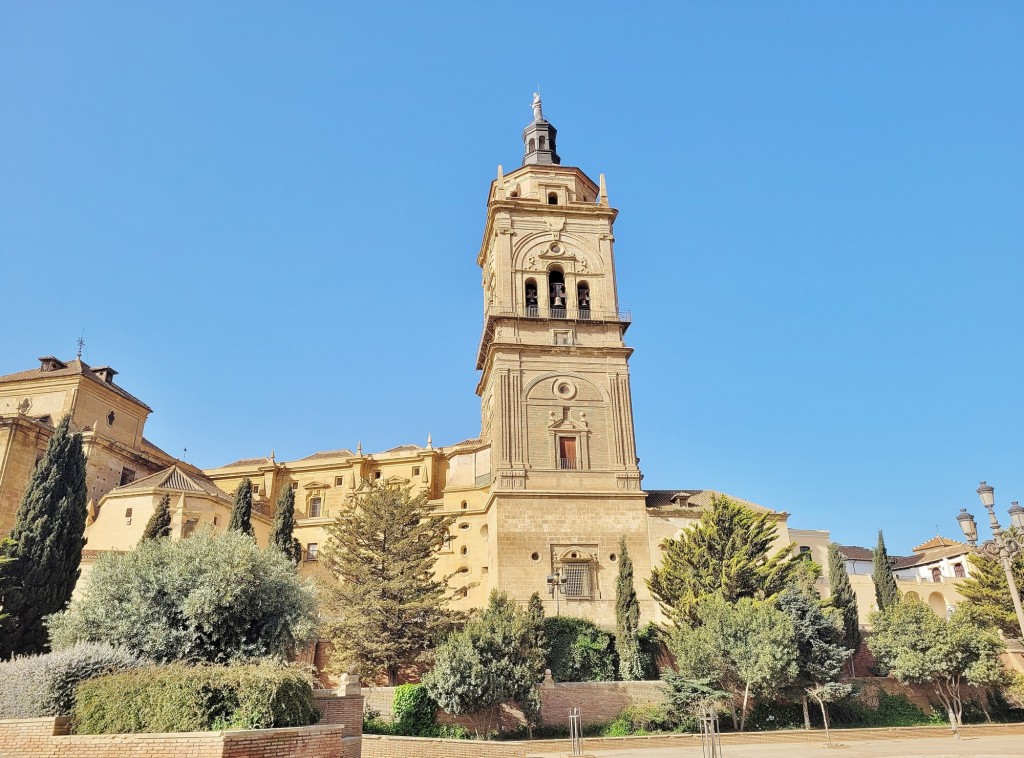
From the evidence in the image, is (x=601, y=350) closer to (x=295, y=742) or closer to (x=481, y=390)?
(x=481, y=390)

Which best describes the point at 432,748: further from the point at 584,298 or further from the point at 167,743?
the point at 584,298

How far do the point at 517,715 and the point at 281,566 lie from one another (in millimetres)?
8152

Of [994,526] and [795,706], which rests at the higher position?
[994,526]

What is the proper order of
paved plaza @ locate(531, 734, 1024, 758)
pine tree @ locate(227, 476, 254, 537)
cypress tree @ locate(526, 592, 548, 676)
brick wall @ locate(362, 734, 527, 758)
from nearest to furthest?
paved plaza @ locate(531, 734, 1024, 758)
brick wall @ locate(362, 734, 527, 758)
cypress tree @ locate(526, 592, 548, 676)
pine tree @ locate(227, 476, 254, 537)

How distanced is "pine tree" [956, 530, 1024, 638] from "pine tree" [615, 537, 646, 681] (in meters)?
13.5

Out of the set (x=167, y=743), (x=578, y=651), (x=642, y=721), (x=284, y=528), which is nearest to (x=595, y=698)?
(x=642, y=721)

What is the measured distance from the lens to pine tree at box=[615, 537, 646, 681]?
83.1 feet

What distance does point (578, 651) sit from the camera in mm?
25344

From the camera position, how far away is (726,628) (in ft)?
76.4

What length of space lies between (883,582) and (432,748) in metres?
21.3

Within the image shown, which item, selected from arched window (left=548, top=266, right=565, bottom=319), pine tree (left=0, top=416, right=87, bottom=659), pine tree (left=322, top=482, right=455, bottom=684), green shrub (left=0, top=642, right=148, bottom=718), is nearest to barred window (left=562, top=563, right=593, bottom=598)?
pine tree (left=322, top=482, right=455, bottom=684)

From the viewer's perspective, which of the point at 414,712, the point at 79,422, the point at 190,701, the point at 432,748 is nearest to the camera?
the point at 190,701

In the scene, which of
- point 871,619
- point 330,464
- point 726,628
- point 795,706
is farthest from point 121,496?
point 871,619

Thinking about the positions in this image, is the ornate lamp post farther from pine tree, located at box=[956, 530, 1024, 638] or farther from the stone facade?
the stone facade
